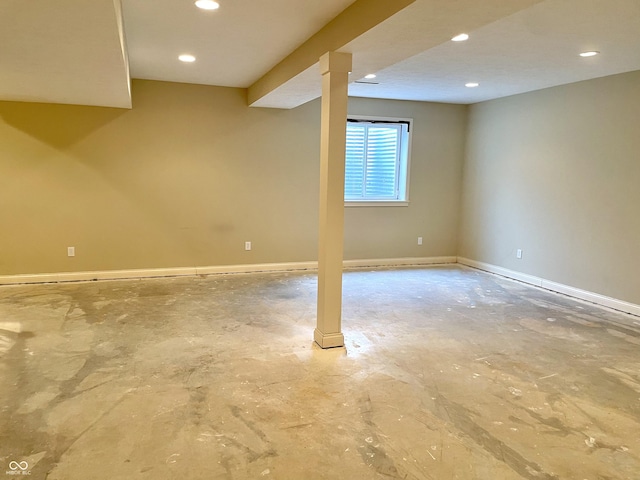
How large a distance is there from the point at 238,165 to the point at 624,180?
4.39m

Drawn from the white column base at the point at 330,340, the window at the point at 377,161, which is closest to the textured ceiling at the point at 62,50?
the white column base at the point at 330,340

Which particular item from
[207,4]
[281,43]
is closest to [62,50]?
[207,4]

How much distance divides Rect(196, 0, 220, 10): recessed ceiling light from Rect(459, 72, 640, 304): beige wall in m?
4.10

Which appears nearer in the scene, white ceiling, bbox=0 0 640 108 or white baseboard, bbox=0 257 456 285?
white ceiling, bbox=0 0 640 108

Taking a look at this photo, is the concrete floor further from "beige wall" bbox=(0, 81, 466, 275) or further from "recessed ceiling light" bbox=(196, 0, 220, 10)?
"recessed ceiling light" bbox=(196, 0, 220, 10)

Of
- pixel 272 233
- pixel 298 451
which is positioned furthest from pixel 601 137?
pixel 298 451

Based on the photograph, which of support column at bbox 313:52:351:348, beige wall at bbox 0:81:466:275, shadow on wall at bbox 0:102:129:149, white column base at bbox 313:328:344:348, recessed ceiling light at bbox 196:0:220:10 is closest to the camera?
recessed ceiling light at bbox 196:0:220:10

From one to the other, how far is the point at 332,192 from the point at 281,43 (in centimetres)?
133

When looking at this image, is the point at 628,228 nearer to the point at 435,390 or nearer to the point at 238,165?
the point at 435,390

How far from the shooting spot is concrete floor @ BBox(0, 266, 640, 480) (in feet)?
7.07

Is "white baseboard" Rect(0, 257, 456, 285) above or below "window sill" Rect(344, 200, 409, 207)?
below

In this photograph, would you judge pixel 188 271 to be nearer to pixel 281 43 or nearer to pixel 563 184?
pixel 281 43

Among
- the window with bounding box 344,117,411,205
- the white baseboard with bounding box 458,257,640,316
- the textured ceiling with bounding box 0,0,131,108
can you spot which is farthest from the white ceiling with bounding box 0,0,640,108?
the white baseboard with bounding box 458,257,640,316

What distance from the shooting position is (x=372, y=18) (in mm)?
2582
